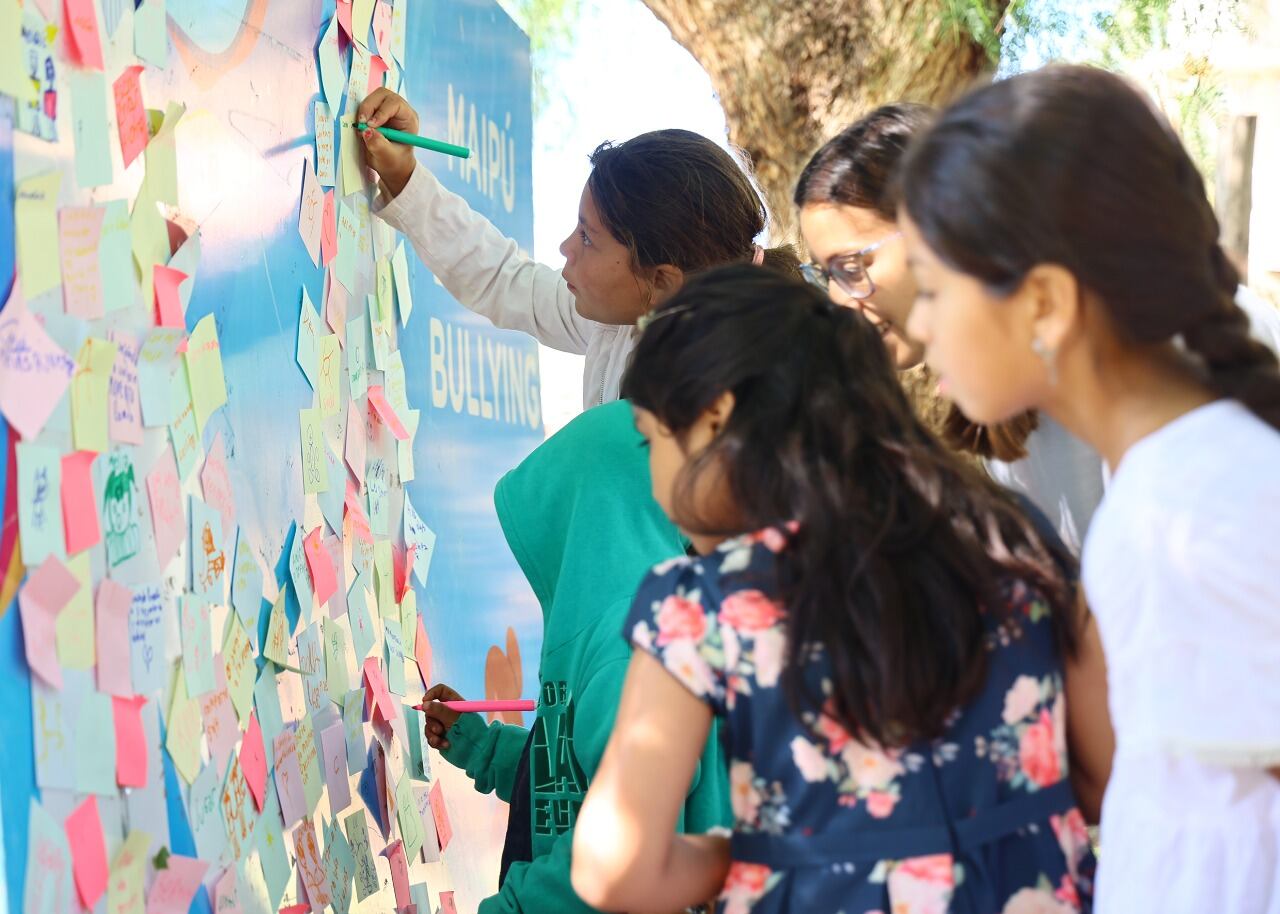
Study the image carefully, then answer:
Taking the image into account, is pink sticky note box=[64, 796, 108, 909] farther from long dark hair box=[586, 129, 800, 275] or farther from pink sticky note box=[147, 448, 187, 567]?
long dark hair box=[586, 129, 800, 275]

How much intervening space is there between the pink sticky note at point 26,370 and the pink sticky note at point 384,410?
0.97 metres

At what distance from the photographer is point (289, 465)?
183 cm

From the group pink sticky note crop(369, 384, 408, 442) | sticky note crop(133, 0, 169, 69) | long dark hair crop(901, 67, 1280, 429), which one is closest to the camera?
long dark hair crop(901, 67, 1280, 429)

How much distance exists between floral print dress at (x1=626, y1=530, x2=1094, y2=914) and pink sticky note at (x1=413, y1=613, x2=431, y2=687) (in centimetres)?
128

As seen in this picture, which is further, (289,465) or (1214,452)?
(289,465)

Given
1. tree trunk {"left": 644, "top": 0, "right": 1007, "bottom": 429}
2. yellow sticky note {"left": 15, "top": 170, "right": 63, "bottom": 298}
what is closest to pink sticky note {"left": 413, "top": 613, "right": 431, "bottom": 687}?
yellow sticky note {"left": 15, "top": 170, "right": 63, "bottom": 298}

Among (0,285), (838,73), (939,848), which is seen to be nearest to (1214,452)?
(939,848)

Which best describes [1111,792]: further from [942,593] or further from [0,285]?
[0,285]

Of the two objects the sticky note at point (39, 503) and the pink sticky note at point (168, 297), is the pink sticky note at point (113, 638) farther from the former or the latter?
the pink sticky note at point (168, 297)

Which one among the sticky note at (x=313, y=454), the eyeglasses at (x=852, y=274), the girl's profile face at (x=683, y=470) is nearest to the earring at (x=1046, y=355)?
the girl's profile face at (x=683, y=470)

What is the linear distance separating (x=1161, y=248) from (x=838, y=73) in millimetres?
3535

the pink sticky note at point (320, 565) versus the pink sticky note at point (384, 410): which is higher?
the pink sticky note at point (384, 410)

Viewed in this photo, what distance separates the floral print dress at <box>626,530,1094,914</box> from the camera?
3.99 ft

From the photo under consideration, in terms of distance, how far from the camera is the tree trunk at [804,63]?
4.32m
